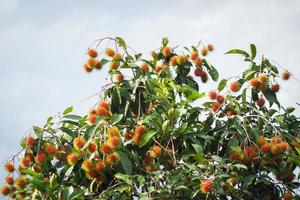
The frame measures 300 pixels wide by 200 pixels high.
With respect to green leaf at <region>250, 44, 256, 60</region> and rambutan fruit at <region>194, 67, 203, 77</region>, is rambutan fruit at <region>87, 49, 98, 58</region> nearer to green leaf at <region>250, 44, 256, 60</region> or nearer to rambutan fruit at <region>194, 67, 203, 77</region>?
rambutan fruit at <region>194, 67, 203, 77</region>

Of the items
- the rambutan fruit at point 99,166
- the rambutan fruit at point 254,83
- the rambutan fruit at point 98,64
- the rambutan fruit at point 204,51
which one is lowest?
the rambutan fruit at point 99,166

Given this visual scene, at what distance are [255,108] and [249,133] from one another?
332mm

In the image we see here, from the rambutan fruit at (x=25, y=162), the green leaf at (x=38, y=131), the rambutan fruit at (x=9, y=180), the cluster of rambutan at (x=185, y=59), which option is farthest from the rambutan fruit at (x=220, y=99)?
the rambutan fruit at (x=9, y=180)

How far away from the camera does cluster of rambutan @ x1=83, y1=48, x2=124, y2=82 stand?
3.47m

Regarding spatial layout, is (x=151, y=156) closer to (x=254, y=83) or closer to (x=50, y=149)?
(x=50, y=149)

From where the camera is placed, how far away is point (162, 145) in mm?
3229

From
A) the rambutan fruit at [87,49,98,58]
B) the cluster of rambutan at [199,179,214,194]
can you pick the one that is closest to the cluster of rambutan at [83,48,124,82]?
the rambutan fruit at [87,49,98,58]

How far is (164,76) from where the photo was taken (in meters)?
3.88

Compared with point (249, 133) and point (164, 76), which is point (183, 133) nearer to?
point (249, 133)

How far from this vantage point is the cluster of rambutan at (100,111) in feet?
10.4

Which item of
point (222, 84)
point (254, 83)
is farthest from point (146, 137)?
point (254, 83)

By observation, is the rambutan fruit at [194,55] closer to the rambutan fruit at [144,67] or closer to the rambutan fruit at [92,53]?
the rambutan fruit at [144,67]

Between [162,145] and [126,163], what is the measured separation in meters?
0.38

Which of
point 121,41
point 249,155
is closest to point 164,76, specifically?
point 121,41
